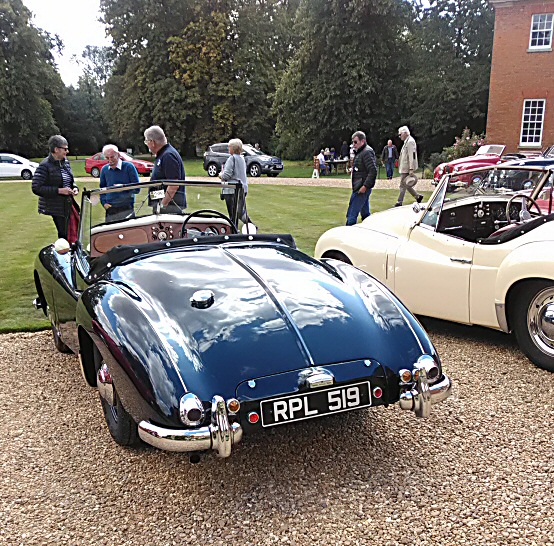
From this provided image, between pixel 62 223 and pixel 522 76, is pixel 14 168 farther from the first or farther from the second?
pixel 62 223

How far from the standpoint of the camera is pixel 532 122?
2705cm

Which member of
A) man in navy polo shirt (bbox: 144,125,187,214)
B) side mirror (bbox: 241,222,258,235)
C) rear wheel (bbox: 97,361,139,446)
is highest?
man in navy polo shirt (bbox: 144,125,187,214)

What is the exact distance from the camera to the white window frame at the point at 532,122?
26828 mm

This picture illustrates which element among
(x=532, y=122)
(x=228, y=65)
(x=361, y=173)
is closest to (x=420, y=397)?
(x=361, y=173)

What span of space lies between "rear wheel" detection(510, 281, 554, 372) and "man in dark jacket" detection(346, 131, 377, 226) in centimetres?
477

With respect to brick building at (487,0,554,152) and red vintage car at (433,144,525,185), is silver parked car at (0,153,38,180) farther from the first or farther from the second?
brick building at (487,0,554,152)

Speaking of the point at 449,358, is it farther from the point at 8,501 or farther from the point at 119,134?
the point at 119,134

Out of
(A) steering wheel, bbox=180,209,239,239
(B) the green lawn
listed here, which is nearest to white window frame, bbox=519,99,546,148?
(B) the green lawn

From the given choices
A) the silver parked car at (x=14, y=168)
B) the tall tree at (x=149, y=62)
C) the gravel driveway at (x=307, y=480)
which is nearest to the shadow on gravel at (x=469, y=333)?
the gravel driveway at (x=307, y=480)

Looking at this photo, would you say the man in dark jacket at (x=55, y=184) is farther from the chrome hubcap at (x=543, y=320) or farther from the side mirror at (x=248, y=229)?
the chrome hubcap at (x=543, y=320)

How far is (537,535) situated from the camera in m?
2.57

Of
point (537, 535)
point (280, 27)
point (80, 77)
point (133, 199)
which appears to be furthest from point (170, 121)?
point (537, 535)

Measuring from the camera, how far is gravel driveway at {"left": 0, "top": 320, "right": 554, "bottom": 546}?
2641mm

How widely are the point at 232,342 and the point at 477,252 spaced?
2.63m
